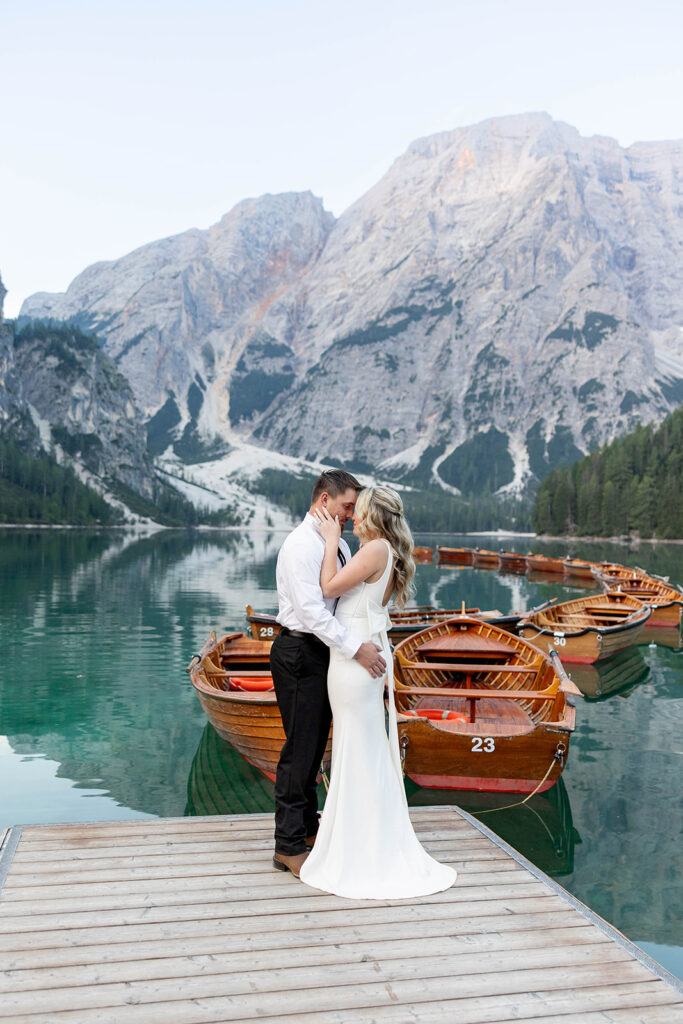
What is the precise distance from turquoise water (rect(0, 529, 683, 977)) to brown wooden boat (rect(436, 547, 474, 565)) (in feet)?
208

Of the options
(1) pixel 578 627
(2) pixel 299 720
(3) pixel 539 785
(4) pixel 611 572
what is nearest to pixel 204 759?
(3) pixel 539 785

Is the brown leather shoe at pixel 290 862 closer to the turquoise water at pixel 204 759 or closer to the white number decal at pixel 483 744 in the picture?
the turquoise water at pixel 204 759

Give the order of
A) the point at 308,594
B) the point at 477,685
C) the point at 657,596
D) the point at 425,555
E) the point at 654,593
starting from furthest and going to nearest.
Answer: the point at 425,555, the point at 654,593, the point at 657,596, the point at 477,685, the point at 308,594

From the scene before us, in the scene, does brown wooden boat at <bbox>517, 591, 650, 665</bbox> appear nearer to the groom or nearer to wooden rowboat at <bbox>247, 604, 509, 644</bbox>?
wooden rowboat at <bbox>247, 604, 509, 644</bbox>

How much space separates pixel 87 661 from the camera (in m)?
27.6

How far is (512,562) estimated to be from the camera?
290 feet

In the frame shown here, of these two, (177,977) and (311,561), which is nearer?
(177,977)

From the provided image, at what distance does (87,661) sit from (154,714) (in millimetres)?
8242

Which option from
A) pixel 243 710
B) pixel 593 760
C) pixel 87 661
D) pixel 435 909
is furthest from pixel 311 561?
pixel 87 661

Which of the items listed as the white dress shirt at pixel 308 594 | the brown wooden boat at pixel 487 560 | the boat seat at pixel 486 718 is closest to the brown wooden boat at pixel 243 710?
the boat seat at pixel 486 718

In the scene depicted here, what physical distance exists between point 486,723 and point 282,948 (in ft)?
31.3

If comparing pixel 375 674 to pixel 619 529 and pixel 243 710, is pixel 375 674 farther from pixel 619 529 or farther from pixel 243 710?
pixel 619 529

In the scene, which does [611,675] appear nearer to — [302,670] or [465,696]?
[465,696]

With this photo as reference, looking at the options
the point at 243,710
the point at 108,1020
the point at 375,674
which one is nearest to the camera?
the point at 108,1020
